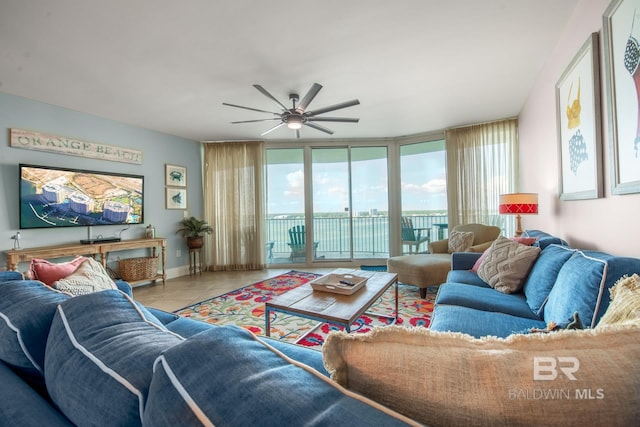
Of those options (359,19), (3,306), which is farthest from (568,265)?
(3,306)

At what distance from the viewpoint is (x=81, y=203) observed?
3535mm

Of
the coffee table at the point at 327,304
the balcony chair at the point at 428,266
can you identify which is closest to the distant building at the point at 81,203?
the coffee table at the point at 327,304

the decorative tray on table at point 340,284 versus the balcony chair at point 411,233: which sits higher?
the balcony chair at point 411,233

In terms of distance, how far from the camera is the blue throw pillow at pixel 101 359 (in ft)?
1.64

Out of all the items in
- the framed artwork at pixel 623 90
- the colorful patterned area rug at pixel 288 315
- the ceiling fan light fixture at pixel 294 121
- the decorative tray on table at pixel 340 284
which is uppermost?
the ceiling fan light fixture at pixel 294 121

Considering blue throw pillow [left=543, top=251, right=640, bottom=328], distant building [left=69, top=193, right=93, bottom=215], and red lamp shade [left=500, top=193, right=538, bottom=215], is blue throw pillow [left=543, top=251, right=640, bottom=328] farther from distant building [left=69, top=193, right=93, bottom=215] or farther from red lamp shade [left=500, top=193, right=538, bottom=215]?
distant building [left=69, top=193, right=93, bottom=215]

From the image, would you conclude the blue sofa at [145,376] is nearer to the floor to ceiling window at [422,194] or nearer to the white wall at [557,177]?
the white wall at [557,177]

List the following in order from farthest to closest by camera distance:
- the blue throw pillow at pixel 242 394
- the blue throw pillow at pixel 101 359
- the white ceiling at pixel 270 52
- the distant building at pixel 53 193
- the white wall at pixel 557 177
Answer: the distant building at pixel 53 193 → the white ceiling at pixel 270 52 → the white wall at pixel 557 177 → the blue throw pillow at pixel 101 359 → the blue throw pillow at pixel 242 394

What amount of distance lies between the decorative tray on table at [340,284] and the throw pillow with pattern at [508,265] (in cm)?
96

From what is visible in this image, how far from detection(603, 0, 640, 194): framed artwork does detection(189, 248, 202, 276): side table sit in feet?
16.4

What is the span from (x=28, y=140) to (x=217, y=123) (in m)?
2.06

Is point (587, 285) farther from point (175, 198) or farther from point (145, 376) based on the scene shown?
point (175, 198)

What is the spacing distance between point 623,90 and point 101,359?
7.94 ft

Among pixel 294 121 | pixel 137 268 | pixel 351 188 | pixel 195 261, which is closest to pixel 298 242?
pixel 351 188
